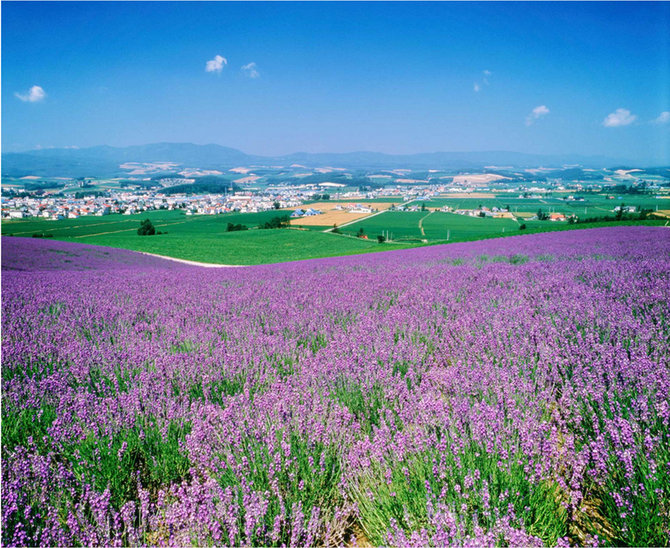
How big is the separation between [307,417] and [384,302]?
2.50 metres

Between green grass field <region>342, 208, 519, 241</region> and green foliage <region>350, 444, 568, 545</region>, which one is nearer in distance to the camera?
green foliage <region>350, 444, 568, 545</region>

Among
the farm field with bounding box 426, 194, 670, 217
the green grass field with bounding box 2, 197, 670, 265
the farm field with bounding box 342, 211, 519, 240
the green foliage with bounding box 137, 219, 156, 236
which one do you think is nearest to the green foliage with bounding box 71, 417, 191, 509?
the green grass field with bounding box 2, 197, 670, 265

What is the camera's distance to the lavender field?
1292 millimetres

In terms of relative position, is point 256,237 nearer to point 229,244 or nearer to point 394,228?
point 229,244

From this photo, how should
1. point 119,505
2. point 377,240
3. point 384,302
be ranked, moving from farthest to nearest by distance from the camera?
point 377,240, point 384,302, point 119,505

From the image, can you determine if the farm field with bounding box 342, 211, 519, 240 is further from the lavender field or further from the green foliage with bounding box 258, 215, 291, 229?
the lavender field

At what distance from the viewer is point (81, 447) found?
163cm

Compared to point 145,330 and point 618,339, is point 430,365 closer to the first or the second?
point 618,339

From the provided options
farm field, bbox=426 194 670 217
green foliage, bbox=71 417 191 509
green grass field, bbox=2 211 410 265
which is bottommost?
green grass field, bbox=2 211 410 265

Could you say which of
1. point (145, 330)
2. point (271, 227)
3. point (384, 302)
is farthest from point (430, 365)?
point (271, 227)

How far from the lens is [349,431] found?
1.83m

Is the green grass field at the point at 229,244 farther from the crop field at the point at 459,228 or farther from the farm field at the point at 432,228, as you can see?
the crop field at the point at 459,228

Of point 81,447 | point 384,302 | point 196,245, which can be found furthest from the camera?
point 196,245

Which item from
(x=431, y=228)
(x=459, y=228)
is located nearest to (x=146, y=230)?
(x=431, y=228)
